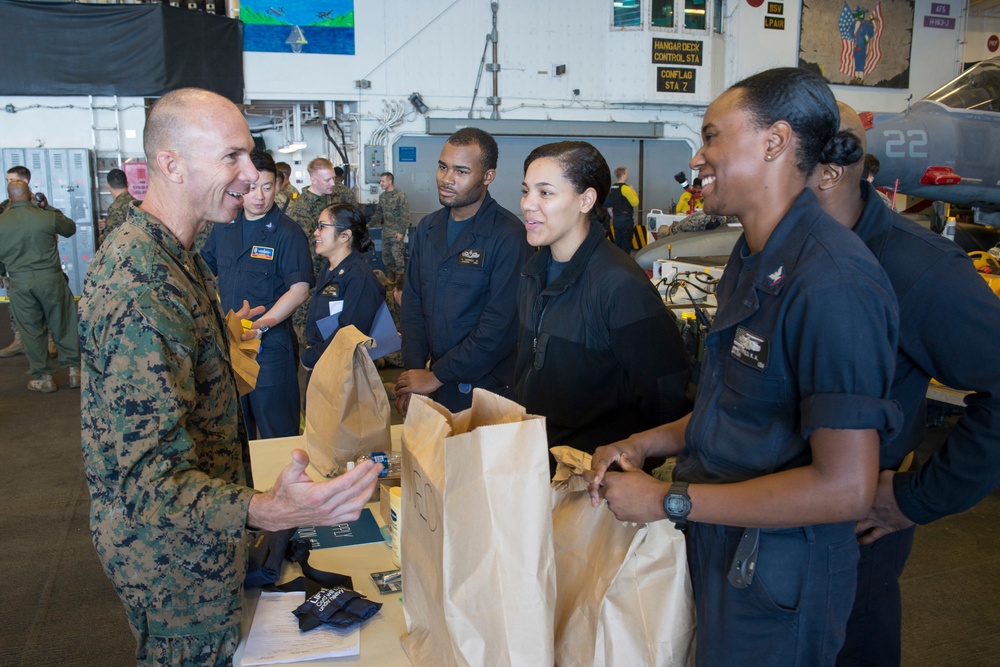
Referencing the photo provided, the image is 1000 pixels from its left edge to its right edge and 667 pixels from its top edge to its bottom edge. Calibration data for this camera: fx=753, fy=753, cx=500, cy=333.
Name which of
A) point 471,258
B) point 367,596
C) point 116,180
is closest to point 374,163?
point 116,180

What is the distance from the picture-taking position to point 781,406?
4.00 ft

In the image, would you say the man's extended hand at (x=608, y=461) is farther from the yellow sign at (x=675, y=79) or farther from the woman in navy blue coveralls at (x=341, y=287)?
the yellow sign at (x=675, y=79)

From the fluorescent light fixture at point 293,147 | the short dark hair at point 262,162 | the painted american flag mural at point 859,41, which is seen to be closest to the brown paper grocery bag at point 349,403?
the short dark hair at point 262,162

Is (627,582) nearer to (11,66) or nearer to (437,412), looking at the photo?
(437,412)

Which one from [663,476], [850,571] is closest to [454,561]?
[850,571]

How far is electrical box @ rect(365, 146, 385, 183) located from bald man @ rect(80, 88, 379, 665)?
424 inches

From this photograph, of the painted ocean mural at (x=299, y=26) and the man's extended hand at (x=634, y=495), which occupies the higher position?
the painted ocean mural at (x=299, y=26)

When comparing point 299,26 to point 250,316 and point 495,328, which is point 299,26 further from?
point 495,328

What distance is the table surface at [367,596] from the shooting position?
56.9 inches

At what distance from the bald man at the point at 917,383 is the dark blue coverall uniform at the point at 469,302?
5.14ft

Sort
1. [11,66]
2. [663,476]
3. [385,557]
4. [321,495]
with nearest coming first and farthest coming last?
[321,495] < [385,557] < [663,476] < [11,66]

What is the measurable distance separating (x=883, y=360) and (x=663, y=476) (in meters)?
0.93

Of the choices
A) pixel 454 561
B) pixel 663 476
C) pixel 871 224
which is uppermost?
pixel 871 224

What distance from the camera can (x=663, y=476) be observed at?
1.98m
